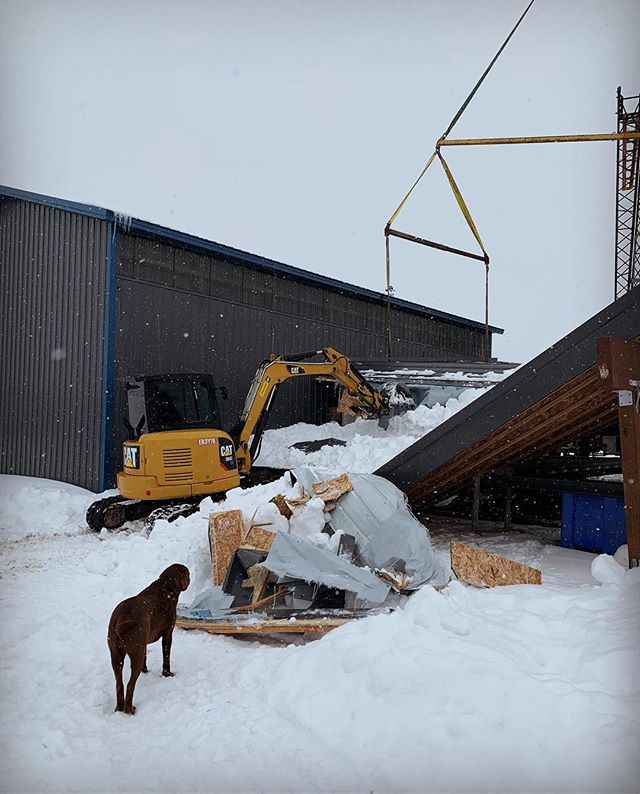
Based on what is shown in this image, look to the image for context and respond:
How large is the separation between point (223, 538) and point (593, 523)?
4.63 m

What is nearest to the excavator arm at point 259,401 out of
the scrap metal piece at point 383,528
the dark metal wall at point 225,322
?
the dark metal wall at point 225,322

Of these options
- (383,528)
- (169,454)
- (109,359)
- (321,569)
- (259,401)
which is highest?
(109,359)

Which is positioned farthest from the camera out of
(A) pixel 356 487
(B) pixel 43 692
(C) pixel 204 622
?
(A) pixel 356 487

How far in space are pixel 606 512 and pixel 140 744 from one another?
251 inches

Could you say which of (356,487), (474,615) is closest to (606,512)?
(356,487)

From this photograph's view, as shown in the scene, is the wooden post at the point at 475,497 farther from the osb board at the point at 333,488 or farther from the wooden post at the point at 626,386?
the wooden post at the point at 626,386

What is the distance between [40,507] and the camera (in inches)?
435

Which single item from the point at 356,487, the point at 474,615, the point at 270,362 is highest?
the point at 270,362

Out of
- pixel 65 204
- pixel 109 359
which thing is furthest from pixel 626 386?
pixel 65 204

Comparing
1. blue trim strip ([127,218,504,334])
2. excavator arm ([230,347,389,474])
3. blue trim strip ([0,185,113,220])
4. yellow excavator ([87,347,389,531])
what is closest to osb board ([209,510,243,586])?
yellow excavator ([87,347,389,531])

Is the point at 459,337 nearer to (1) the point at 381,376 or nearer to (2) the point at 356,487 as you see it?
(1) the point at 381,376

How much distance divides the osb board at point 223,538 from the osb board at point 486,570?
206 centimetres

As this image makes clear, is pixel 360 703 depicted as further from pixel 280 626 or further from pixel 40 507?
pixel 40 507

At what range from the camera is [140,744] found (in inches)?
136
